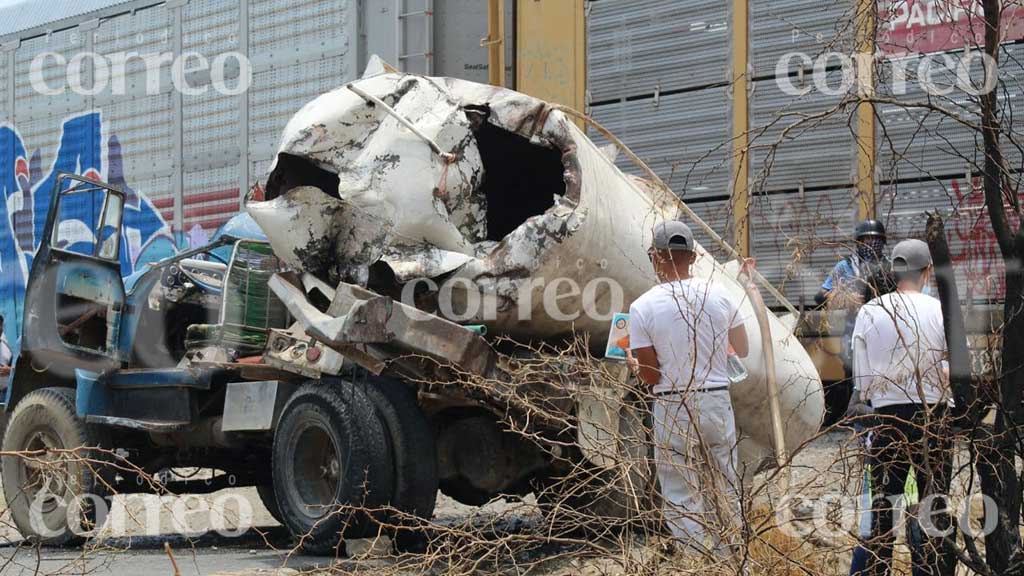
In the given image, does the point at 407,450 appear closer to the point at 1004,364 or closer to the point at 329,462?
the point at 329,462

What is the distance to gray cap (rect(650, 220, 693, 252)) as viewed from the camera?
5.75 meters

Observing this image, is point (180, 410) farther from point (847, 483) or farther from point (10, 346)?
point (10, 346)

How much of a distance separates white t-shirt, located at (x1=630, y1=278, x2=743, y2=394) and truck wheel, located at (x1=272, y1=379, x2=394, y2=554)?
5.61 ft

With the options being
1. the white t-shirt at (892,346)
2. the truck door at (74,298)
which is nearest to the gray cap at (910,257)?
the white t-shirt at (892,346)

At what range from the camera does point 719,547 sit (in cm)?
457

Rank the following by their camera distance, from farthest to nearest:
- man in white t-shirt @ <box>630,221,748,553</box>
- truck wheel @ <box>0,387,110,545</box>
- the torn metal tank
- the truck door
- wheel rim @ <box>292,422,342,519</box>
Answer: the truck door < truck wheel @ <box>0,387,110,545</box> < wheel rim @ <box>292,422,342,519</box> < the torn metal tank < man in white t-shirt @ <box>630,221,748,553</box>

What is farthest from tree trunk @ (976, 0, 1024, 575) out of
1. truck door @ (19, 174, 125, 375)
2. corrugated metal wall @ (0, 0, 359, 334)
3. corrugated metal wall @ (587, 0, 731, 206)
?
corrugated metal wall @ (0, 0, 359, 334)

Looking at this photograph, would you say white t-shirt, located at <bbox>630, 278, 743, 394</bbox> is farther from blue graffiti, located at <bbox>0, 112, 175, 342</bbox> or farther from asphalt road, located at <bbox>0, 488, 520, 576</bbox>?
blue graffiti, located at <bbox>0, 112, 175, 342</bbox>

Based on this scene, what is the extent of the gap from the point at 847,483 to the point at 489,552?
3.90ft

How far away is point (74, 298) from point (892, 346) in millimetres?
5746

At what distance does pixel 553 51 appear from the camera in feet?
37.8

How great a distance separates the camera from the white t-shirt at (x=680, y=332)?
18.4 feet

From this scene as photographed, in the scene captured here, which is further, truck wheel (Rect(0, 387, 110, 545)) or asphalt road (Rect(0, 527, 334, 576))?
truck wheel (Rect(0, 387, 110, 545))

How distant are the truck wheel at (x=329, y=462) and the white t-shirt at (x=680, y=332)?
1710mm
